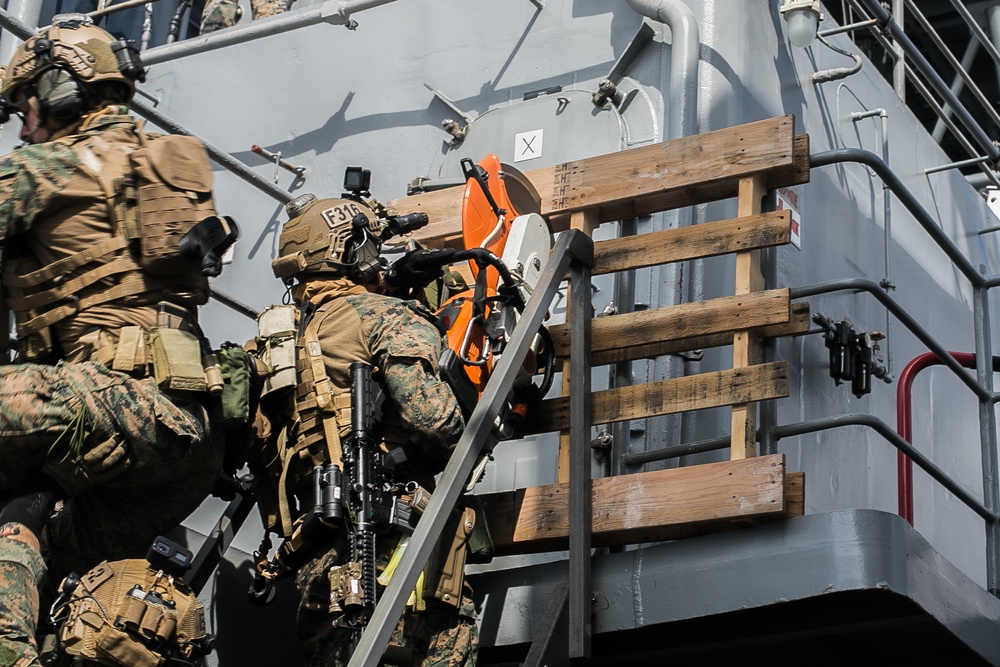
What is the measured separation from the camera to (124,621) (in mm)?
4633

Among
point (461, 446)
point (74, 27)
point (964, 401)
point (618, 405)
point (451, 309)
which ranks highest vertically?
point (964, 401)

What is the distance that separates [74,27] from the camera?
525cm

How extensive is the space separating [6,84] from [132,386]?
1.29 m

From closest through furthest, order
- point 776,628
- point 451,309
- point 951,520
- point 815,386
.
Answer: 1. point 776,628
2. point 451,309
3. point 815,386
4. point 951,520

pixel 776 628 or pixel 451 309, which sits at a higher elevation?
pixel 451 309

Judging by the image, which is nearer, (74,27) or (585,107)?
(74,27)

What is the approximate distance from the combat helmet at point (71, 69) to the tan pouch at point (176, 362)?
95 centimetres

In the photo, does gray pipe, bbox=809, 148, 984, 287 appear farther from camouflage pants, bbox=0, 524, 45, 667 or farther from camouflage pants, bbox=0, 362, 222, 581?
camouflage pants, bbox=0, 524, 45, 667

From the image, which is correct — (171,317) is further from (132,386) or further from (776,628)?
(776,628)

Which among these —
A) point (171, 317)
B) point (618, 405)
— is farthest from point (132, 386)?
point (618, 405)

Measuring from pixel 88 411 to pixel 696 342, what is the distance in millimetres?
2255

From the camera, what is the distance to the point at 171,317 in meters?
4.99

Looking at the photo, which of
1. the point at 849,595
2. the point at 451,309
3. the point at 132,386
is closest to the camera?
the point at 132,386

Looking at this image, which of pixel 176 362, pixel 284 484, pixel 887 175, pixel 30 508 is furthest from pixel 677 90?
pixel 30 508
